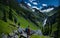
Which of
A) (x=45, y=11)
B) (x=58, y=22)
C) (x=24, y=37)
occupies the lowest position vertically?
(x=24, y=37)

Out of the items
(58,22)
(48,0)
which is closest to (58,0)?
(48,0)

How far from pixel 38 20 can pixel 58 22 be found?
327 millimetres

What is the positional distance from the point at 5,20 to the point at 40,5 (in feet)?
2.03

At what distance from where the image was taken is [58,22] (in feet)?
9.11

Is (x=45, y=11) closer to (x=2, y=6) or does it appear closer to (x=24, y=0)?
(x=24, y=0)

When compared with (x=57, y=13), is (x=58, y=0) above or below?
above

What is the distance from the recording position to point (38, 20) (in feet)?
9.38

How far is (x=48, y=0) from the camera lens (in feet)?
9.30

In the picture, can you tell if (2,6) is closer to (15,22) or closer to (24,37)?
(15,22)

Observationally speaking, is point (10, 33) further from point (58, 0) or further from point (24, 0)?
point (58, 0)

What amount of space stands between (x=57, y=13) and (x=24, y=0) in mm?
579

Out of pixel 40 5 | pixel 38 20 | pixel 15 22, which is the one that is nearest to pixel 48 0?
pixel 40 5

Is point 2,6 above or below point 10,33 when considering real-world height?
above

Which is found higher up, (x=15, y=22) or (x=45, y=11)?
(x=45, y=11)
